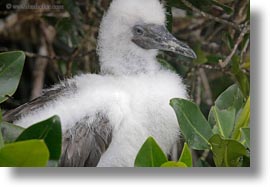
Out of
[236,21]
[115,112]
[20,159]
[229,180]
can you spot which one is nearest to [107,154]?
[115,112]

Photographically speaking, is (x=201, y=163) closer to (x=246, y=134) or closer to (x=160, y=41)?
(x=246, y=134)

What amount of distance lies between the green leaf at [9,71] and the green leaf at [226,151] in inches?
20.4

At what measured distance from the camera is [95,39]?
180cm

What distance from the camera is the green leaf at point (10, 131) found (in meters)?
1.63

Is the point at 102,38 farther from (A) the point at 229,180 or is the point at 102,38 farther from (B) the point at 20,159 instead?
(A) the point at 229,180

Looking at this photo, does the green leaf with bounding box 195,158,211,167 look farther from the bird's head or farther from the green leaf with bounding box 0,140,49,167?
the green leaf with bounding box 0,140,49,167

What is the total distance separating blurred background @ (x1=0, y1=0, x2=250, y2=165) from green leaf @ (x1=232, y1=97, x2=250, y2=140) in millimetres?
67

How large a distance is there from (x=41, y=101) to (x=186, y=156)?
401mm

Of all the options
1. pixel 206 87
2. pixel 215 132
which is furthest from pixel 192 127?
pixel 206 87

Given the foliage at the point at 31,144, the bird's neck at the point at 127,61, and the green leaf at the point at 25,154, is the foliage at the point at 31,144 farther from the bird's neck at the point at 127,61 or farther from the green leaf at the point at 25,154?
the bird's neck at the point at 127,61

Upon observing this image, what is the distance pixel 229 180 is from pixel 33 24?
69 cm

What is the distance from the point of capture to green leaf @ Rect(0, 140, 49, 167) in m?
1.55

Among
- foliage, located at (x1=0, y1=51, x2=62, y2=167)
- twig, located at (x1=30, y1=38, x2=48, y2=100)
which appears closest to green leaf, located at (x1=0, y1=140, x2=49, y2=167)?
foliage, located at (x1=0, y1=51, x2=62, y2=167)

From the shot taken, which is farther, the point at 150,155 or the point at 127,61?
the point at 127,61
